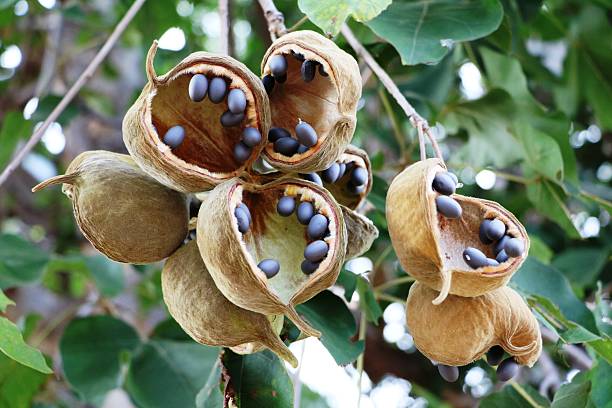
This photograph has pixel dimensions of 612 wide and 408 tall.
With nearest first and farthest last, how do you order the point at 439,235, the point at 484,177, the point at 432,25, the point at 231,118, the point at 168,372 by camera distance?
the point at 439,235
the point at 231,118
the point at 432,25
the point at 168,372
the point at 484,177

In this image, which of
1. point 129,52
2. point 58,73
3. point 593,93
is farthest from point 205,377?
point 129,52

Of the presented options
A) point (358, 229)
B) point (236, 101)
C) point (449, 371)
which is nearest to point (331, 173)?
point (358, 229)

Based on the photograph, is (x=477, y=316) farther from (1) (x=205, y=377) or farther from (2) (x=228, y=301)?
(1) (x=205, y=377)

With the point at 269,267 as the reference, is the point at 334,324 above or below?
below

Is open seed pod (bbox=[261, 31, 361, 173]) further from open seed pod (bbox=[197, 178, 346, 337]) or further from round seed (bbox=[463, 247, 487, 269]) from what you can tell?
round seed (bbox=[463, 247, 487, 269])

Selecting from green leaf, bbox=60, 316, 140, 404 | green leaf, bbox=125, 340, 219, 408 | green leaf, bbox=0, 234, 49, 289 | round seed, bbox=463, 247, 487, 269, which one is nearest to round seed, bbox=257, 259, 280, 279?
round seed, bbox=463, 247, 487, 269

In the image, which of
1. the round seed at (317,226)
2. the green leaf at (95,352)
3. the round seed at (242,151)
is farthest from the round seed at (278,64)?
the green leaf at (95,352)

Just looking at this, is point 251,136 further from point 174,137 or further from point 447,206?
point 447,206
